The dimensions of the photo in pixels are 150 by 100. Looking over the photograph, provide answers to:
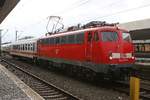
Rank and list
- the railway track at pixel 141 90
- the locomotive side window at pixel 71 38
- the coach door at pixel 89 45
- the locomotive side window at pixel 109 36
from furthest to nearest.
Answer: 1. the locomotive side window at pixel 71 38
2. the coach door at pixel 89 45
3. the locomotive side window at pixel 109 36
4. the railway track at pixel 141 90

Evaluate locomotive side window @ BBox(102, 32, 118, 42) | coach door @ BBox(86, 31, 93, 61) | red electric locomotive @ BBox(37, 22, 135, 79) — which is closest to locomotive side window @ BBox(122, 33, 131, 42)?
red electric locomotive @ BBox(37, 22, 135, 79)

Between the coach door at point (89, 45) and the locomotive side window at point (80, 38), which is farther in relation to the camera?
the locomotive side window at point (80, 38)

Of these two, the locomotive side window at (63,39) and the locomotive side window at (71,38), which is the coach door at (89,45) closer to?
the locomotive side window at (71,38)

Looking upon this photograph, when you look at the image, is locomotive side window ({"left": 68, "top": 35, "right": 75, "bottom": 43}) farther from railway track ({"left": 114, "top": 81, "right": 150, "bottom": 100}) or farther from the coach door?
railway track ({"left": 114, "top": 81, "right": 150, "bottom": 100})

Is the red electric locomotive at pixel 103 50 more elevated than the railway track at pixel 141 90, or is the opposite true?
the red electric locomotive at pixel 103 50

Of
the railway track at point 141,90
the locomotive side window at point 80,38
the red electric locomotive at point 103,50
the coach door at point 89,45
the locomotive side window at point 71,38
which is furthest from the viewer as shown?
the locomotive side window at point 71,38

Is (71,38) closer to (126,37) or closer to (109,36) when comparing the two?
(109,36)

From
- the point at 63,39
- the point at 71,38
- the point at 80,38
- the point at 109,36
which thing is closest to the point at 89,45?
the point at 109,36

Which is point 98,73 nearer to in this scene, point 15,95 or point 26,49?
point 15,95

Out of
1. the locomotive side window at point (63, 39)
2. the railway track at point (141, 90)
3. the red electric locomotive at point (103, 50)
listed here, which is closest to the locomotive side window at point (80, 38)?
the red electric locomotive at point (103, 50)

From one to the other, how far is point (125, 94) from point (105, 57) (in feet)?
7.91

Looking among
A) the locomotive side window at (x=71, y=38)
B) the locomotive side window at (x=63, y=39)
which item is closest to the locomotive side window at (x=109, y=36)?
the locomotive side window at (x=71, y=38)

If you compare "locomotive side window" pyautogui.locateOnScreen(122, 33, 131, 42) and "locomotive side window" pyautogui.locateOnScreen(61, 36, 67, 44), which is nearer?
"locomotive side window" pyautogui.locateOnScreen(122, 33, 131, 42)

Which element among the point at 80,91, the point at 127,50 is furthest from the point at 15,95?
the point at 127,50
